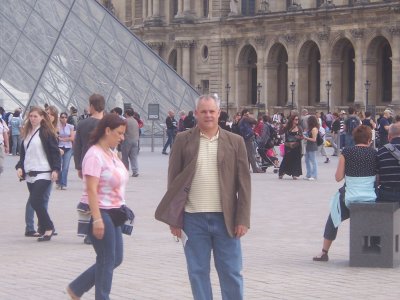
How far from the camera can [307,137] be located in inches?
998

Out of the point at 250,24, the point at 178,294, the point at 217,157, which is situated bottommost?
the point at 178,294

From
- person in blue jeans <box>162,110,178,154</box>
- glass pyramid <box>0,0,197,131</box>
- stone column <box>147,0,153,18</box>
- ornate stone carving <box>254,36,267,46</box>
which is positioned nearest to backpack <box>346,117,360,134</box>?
person in blue jeans <box>162,110,178,154</box>

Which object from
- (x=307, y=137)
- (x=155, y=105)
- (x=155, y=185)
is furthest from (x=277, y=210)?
(x=155, y=105)

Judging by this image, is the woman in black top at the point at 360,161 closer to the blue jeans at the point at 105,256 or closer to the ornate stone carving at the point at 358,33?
the blue jeans at the point at 105,256

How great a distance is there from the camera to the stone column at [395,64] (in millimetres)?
53531

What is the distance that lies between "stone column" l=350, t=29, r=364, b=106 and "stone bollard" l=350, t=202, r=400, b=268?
43926 millimetres

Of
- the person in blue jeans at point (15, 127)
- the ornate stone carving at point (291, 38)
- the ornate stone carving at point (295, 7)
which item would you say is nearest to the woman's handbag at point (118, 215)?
A: the person in blue jeans at point (15, 127)

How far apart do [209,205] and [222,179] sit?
0.20 meters

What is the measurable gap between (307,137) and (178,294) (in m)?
14.8

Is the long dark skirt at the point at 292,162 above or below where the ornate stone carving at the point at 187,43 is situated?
below

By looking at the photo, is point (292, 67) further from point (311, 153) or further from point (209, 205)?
point (209, 205)

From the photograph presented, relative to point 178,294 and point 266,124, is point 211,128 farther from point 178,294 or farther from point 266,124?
point 266,124

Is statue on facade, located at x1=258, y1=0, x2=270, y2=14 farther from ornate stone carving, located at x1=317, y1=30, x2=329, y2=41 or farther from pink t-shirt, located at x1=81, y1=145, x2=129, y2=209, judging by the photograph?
pink t-shirt, located at x1=81, y1=145, x2=129, y2=209

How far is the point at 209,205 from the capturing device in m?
8.86
